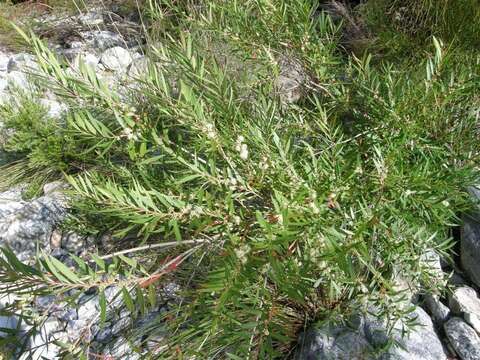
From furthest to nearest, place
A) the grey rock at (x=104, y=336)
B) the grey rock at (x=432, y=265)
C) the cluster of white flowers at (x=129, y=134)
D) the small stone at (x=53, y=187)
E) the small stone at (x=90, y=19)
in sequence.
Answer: the small stone at (x=90, y=19) < the small stone at (x=53, y=187) < the grey rock at (x=104, y=336) < the grey rock at (x=432, y=265) < the cluster of white flowers at (x=129, y=134)

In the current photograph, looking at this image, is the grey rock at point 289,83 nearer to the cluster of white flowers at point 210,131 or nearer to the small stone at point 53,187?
Result: the cluster of white flowers at point 210,131

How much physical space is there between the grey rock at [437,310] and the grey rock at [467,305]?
3 centimetres

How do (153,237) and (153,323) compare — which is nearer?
(153,323)

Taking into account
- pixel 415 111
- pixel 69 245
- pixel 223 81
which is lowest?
pixel 69 245

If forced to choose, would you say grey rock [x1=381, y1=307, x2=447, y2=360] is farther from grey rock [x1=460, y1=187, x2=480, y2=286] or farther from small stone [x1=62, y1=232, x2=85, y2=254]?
small stone [x1=62, y1=232, x2=85, y2=254]

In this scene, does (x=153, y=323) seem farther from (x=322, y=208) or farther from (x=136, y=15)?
(x=136, y=15)

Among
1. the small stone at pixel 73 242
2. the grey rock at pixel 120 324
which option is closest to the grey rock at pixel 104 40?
the small stone at pixel 73 242

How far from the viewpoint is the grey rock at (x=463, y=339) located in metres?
1.36

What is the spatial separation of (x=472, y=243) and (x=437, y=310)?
0.30m

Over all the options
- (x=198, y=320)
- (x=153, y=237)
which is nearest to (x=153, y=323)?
(x=198, y=320)

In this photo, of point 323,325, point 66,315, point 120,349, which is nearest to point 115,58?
point 66,315

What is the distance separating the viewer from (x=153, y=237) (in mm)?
1955

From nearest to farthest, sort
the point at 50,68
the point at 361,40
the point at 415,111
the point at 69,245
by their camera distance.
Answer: the point at 50,68
the point at 415,111
the point at 69,245
the point at 361,40

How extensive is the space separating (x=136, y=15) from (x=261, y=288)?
350 centimetres
